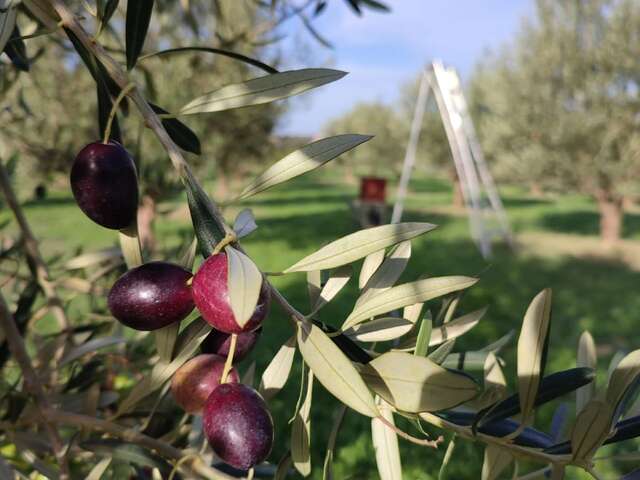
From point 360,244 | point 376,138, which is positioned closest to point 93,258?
point 360,244

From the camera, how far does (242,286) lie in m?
0.30

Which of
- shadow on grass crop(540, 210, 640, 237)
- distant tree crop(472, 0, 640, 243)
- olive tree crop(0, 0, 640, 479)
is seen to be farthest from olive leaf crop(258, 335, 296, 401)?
shadow on grass crop(540, 210, 640, 237)

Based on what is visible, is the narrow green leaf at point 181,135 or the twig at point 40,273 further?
the twig at point 40,273

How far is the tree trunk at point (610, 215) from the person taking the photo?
9.27m

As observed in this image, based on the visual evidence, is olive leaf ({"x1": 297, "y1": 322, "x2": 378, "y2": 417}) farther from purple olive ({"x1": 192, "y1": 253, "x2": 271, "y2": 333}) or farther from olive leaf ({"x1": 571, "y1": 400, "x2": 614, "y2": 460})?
olive leaf ({"x1": 571, "y1": 400, "x2": 614, "y2": 460})

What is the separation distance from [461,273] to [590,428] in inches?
255

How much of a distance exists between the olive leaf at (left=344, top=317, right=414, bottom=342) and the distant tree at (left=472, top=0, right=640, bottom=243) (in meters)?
9.09

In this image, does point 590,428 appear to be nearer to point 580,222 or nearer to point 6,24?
point 6,24

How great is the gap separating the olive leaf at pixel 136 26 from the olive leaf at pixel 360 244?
231 millimetres

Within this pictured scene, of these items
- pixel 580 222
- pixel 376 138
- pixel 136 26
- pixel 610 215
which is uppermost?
pixel 136 26

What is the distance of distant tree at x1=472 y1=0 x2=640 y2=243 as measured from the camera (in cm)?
891

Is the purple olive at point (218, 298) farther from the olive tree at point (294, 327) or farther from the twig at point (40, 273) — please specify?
the twig at point (40, 273)

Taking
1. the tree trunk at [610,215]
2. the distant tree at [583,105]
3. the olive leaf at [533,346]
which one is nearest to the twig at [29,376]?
the olive leaf at [533,346]

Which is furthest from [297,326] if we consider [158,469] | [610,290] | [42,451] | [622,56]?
[622,56]
